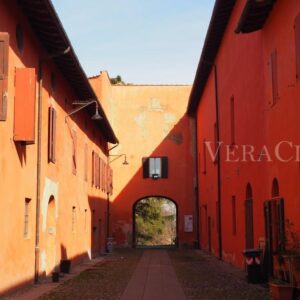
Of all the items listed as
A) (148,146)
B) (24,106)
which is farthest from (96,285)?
(148,146)

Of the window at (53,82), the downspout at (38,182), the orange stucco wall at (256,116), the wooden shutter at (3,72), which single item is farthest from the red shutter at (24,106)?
the orange stucco wall at (256,116)

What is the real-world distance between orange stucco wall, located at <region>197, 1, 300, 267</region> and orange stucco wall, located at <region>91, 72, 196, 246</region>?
8190mm

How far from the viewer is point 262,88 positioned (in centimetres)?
1393

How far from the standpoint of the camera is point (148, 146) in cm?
3438

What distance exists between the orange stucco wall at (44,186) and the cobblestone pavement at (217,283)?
3583mm

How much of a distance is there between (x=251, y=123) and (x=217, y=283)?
4.32 meters

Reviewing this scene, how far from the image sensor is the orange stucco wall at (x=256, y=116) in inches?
433

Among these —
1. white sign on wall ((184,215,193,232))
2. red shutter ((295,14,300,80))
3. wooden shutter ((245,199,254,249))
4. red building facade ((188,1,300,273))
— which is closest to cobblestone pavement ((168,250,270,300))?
red building facade ((188,1,300,273))

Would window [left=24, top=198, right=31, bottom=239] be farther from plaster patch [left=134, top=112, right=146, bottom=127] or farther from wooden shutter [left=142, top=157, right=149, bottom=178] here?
plaster patch [left=134, top=112, right=146, bottom=127]

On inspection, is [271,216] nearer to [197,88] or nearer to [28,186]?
[28,186]

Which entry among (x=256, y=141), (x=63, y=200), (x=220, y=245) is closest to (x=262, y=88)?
(x=256, y=141)

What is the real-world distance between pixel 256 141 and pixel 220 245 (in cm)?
849

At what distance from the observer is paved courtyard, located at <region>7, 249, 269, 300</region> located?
11781mm

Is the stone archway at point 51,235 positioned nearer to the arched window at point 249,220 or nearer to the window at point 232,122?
the arched window at point 249,220
